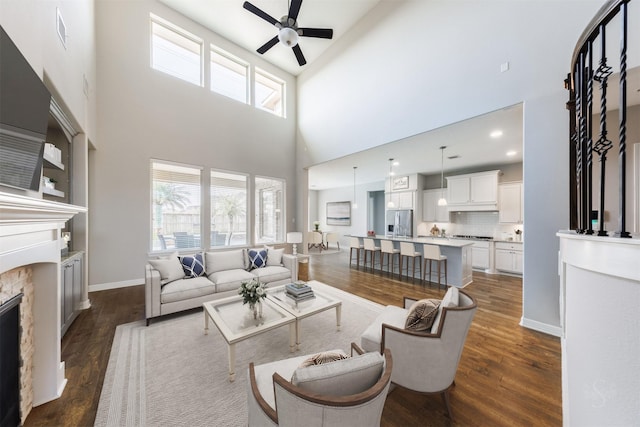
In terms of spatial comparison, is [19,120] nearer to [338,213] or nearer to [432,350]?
[432,350]

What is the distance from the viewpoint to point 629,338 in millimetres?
724

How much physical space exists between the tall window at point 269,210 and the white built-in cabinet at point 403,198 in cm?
384

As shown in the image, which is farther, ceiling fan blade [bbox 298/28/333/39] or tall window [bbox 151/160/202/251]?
tall window [bbox 151/160/202/251]

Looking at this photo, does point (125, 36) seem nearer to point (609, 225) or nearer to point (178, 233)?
point (178, 233)

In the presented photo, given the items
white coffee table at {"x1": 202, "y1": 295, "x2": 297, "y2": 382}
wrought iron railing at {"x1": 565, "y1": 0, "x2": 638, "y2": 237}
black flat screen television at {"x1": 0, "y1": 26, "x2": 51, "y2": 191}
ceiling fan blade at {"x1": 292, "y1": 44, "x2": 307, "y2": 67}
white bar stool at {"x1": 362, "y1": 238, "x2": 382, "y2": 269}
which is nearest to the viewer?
wrought iron railing at {"x1": 565, "y1": 0, "x2": 638, "y2": 237}

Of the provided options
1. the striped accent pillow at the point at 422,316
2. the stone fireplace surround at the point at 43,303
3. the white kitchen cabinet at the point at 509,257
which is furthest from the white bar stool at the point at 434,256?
the stone fireplace surround at the point at 43,303

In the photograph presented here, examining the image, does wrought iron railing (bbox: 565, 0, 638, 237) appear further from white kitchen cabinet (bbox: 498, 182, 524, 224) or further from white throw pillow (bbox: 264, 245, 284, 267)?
white kitchen cabinet (bbox: 498, 182, 524, 224)

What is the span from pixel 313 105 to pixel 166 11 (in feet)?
11.8

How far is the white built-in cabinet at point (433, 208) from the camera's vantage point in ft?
22.7

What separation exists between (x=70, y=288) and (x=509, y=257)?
26.3ft

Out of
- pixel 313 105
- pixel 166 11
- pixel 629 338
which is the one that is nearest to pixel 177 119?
pixel 166 11

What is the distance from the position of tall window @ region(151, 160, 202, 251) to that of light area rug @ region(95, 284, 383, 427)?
230cm

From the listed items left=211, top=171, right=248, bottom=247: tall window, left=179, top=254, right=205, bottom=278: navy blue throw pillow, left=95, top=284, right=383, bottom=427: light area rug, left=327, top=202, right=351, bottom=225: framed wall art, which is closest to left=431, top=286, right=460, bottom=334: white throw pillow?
left=95, top=284, right=383, bottom=427: light area rug

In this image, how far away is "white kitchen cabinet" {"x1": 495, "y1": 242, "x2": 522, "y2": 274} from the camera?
208 inches
